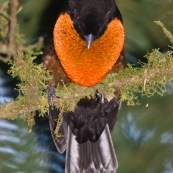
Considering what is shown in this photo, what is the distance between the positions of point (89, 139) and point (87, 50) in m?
1.25

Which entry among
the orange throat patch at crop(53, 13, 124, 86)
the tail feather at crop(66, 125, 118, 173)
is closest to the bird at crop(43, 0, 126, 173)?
the orange throat patch at crop(53, 13, 124, 86)

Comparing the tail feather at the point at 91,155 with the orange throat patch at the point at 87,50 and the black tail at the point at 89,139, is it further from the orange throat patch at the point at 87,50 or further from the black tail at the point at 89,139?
the orange throat patch at the point at 87,50

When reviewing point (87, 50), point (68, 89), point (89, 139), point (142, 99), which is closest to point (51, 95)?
point (68, 89)

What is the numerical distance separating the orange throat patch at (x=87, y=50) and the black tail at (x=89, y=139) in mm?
628

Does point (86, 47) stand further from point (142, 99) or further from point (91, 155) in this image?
point (91, 155)

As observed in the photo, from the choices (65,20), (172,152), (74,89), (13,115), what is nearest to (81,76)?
(74,89)

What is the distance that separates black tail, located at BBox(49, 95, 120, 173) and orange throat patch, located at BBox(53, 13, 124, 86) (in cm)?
63

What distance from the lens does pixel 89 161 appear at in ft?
14.5

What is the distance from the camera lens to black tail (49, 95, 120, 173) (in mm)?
4191

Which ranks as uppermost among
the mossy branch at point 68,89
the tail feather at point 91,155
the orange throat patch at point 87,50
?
the orange throat patch at point 87,50

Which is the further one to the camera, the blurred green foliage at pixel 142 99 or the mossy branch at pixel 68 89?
the blurred green foliage at pixel 142 99

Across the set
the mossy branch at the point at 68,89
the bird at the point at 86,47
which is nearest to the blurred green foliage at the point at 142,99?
the bird at the point at 86,47

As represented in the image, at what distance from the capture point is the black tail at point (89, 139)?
4.19 meters

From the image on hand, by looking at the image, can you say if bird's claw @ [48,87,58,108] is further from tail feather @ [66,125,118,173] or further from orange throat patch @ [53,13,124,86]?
tail feather @ [66,125,118,173]
